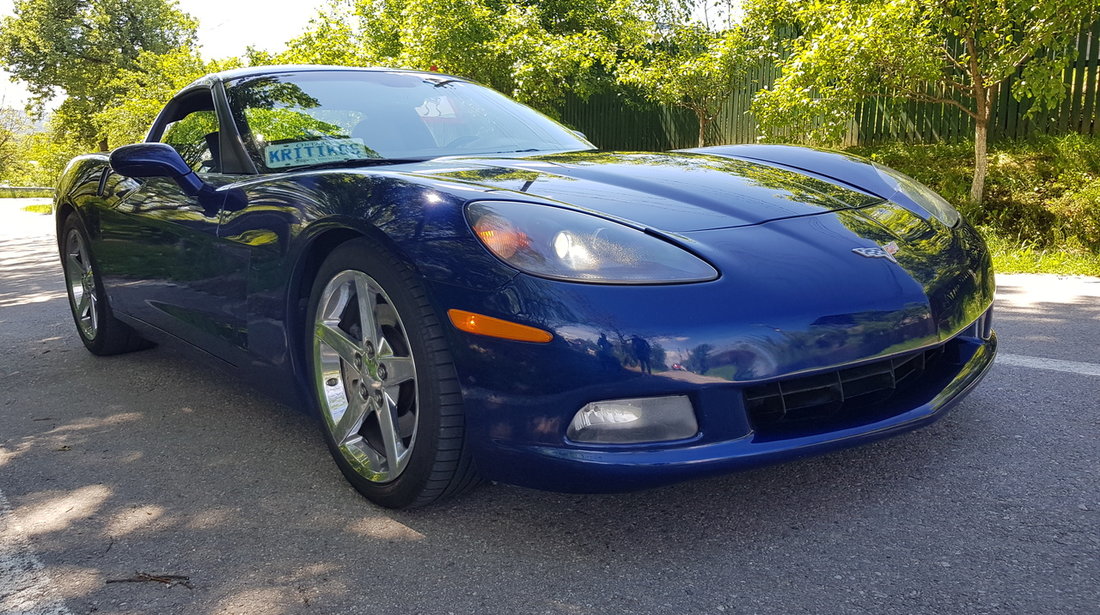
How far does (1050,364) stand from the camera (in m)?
3.50

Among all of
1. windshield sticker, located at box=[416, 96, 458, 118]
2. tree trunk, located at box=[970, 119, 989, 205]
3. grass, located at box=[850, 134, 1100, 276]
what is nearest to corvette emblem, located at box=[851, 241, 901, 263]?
windshield sticker, located at box=[416, 96, 458, 118]

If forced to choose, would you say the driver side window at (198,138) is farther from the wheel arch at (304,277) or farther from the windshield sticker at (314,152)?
the wheel arch at (304,277)

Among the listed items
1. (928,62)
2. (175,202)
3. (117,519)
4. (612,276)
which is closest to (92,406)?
(175,202)

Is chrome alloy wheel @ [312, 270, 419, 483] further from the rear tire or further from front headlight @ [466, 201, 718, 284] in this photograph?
the rear tire

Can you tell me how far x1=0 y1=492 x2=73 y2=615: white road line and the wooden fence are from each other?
8508 millimetres

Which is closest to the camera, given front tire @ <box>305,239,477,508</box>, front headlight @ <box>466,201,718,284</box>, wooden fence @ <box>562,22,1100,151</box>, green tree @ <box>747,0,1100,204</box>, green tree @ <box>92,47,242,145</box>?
front headlight @ <box>466,201,718,284</box>

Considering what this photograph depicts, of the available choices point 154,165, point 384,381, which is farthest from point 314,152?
point 384,381

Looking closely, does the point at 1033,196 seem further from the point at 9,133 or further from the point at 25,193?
the point at 9,133

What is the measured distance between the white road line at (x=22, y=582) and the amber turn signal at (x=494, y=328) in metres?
1.03

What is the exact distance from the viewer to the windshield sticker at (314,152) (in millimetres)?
2904

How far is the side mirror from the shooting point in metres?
2.91

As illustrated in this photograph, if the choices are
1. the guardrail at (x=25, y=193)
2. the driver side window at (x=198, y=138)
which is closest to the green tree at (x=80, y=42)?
the guardrail at (x=25, y=193)

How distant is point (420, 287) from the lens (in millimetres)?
2133

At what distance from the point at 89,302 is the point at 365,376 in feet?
8.55
